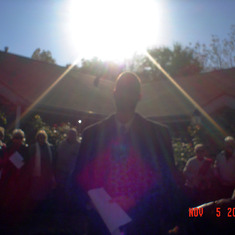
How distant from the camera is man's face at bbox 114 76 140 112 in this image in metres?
2.41

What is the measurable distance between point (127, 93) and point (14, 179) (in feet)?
14.7

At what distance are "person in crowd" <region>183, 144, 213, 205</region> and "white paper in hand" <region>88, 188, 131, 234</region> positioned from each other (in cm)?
394

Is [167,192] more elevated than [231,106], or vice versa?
[231,106]

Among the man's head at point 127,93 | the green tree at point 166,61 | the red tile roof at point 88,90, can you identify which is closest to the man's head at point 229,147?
the man's head at point 127,93

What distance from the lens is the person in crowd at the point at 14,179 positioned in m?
6.02

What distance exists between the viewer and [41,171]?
261 inches

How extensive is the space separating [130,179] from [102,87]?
16145mm

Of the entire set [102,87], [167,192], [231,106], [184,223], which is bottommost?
[184,223]

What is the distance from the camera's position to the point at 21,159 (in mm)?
6184

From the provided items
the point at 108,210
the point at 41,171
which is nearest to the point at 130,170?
the point at 108,210

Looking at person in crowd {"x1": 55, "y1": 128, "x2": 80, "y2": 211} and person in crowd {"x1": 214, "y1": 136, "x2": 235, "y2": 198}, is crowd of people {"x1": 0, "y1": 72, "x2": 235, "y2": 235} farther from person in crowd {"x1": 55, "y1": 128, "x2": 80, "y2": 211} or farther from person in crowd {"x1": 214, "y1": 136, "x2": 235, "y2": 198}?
person in crowd {"x1": 55, "y1": 128, "x2": 80, "y2": 211}

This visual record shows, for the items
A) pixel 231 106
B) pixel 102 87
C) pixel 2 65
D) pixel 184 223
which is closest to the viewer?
pixel 184 223

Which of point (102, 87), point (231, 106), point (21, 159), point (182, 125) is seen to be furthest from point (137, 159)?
point (102, 87)

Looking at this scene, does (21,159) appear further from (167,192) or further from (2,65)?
(2,65)
